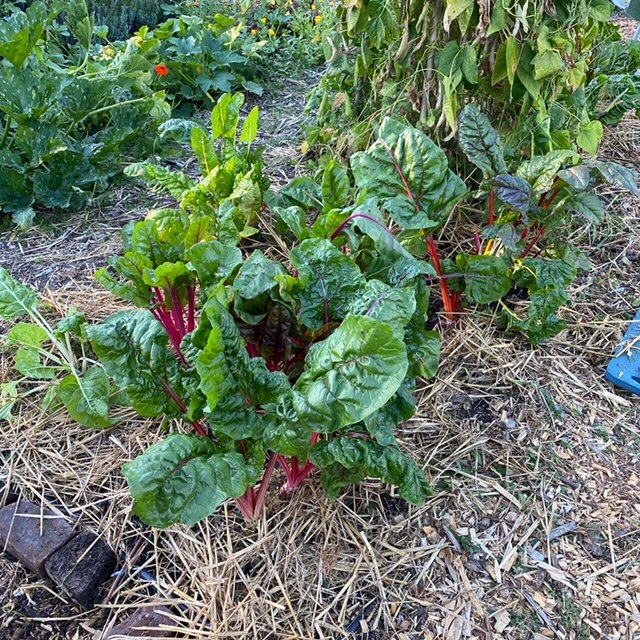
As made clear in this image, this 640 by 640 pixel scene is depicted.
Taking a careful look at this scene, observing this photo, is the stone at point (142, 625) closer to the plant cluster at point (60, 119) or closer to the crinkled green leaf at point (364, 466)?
the crinkled green leaf at point (364, 466)

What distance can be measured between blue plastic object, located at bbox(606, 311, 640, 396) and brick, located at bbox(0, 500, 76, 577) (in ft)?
5.16

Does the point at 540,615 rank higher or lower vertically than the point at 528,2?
lower

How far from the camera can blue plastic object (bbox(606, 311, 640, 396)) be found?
1.77 m

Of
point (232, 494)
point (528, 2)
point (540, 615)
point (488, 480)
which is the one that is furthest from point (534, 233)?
point (232, 494)

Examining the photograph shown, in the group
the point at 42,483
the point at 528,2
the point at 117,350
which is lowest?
the point at 42,483

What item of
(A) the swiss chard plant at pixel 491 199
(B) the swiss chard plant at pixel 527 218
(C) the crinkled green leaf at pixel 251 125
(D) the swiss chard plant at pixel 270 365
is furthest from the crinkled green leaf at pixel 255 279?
(C) the crinkled green leaf at pixel 251 125

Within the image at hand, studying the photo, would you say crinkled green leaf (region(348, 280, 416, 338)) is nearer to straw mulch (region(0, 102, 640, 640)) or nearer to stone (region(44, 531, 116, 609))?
straw mulch (region(0, 102, 640, 640))

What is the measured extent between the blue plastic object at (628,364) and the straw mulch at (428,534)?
0.04 metres

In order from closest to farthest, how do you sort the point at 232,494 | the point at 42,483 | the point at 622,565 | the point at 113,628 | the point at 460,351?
the point at 232,494, the point at 113,628, the point at 622,565, the point at 42,483, the point at 460,351

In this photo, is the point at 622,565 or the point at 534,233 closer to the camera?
the point at 622,565

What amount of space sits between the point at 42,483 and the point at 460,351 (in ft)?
4.07

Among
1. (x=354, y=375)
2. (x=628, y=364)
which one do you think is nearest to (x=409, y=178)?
(x=354, y=375)

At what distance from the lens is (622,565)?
4.57 ft

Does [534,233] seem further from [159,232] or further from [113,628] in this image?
[113,628]
